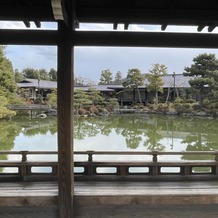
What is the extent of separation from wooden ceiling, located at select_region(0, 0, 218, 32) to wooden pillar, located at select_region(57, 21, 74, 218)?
0.24 m

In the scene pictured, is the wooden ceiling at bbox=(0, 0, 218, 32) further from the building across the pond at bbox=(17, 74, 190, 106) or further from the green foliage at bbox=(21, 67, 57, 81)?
the green foliage at bbox=(21, 67, 57, 81)

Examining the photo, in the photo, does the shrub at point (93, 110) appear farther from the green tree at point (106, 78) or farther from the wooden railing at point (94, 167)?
the wooden railing at point (94, 167)

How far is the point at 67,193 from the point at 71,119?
29.1 inches

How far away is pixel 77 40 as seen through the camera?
100.0 inches

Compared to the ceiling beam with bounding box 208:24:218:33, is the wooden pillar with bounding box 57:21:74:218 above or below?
below

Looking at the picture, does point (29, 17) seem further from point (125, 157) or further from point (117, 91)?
point (117, 91)

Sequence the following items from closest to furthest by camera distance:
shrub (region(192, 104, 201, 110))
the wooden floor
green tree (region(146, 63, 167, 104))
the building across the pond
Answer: the wooden floor → shrub (region(192, 104, 201, 110)) → green tree (region(146, 63, 167, 104)) → the building across the pond

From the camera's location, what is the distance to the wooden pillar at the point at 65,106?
2504 mm

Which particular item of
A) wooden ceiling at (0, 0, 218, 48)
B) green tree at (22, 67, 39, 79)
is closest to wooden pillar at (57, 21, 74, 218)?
wooden ceiling at (0, 0, 218, 48)

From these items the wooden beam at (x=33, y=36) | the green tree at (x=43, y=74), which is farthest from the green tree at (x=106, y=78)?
the wooden beam at (x=33, y=36)

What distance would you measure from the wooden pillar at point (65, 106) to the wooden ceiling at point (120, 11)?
0.24m

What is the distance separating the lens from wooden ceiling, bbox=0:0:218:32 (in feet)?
8.32

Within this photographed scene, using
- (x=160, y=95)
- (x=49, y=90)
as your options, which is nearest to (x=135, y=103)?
(x=160, y=95)

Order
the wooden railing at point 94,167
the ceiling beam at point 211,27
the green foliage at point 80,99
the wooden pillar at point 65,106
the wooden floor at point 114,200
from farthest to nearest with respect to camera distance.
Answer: the green foliage at point 80,99 < the wooden railing at point 94,167 < the ceiling beam at point 211,27 < the wooden floor at point 114,200 < the wooden pillar at point 65,106
